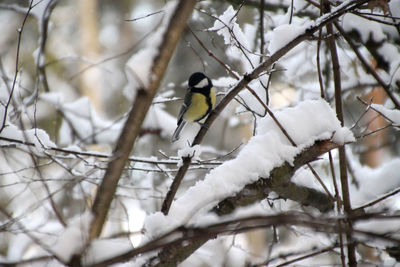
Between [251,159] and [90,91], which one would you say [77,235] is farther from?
[90,91]

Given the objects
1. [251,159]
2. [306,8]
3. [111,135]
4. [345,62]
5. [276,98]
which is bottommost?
[251,159]

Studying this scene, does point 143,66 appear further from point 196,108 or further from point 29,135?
point 196,108

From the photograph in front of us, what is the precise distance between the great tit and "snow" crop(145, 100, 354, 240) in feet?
4.38

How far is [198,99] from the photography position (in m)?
2.92

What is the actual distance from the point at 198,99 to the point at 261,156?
5.22 ft

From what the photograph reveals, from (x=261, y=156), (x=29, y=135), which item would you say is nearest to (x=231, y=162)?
(x=261, y=156)

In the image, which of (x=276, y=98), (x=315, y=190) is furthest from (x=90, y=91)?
(x=315, y=190)

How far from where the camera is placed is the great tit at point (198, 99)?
9.42ft

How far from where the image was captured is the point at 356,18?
2.59m

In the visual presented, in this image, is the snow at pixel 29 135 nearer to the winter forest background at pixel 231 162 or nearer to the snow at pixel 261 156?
the winter forest background at pixel 231 162

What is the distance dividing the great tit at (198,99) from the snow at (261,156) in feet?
4.38

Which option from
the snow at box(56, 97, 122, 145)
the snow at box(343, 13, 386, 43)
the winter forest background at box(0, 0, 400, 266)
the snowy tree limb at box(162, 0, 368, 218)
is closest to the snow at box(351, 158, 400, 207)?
the winter forest background at box(0, 0, 400, 266)

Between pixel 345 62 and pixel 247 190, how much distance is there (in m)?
2.15

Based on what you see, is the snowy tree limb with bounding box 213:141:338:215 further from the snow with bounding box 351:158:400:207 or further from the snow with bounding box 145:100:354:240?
the snow with bounding box 351:158:400:207
